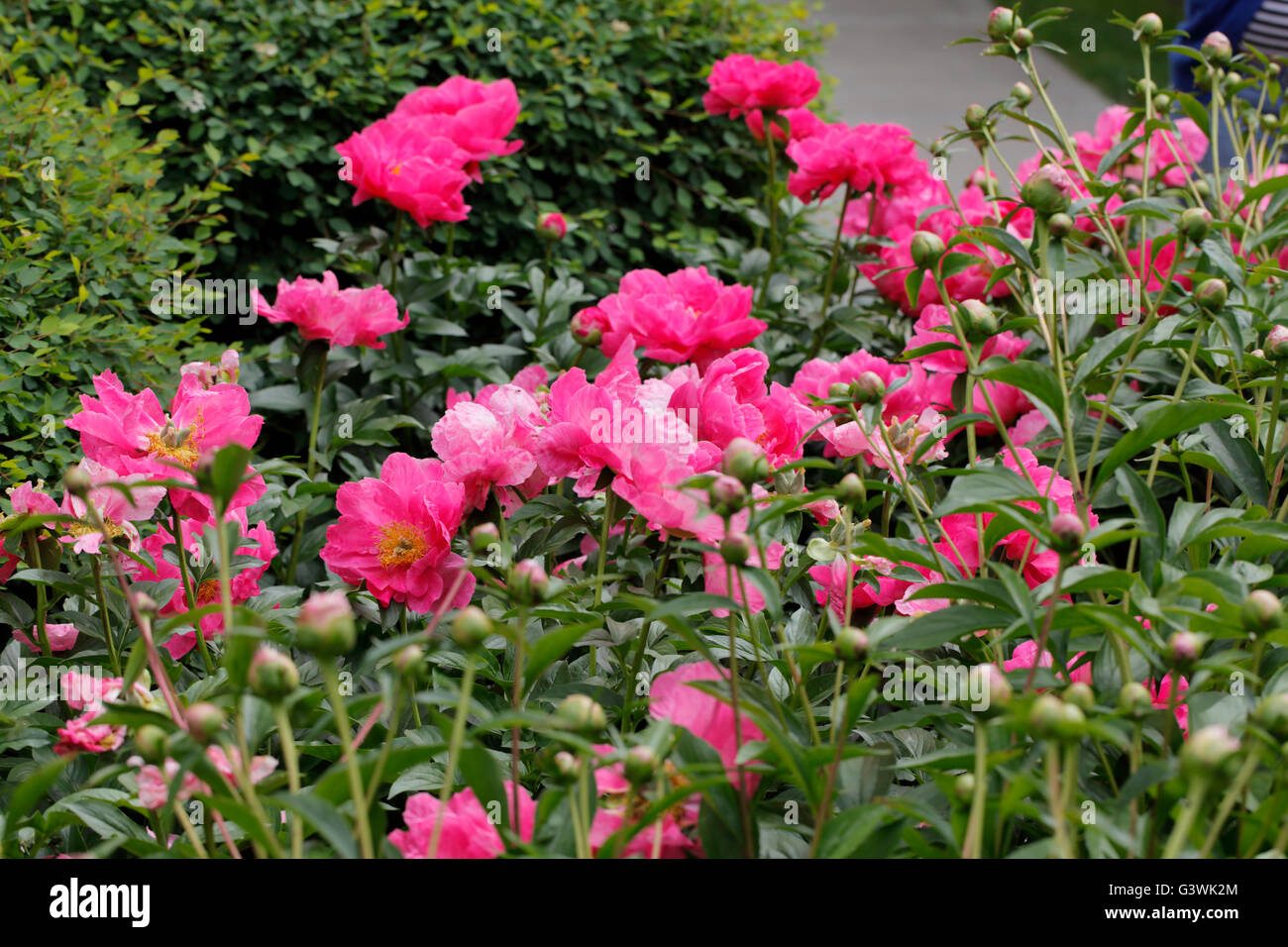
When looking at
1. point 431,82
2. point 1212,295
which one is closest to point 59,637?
point 1212,295

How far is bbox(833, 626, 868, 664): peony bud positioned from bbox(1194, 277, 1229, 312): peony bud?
0.46 meters

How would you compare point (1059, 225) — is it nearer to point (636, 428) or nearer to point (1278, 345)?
point (1278, 345)

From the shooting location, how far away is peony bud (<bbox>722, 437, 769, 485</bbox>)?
71 centimetres

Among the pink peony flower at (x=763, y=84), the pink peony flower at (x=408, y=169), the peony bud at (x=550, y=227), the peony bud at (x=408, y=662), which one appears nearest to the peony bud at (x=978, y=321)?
the peony bud at (x=408, y=662)

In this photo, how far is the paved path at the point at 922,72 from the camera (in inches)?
270

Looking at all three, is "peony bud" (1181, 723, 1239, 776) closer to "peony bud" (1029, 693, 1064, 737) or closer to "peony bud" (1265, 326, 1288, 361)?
"peony bud" (1029, 693, 1064, 737)

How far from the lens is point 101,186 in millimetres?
1655

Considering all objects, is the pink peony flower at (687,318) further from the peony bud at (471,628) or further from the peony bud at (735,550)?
the peony bud at (471,628)

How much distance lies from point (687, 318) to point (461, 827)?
32.0 inches

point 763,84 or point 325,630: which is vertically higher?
point 763,84

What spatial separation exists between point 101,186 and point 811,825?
4.70 feet

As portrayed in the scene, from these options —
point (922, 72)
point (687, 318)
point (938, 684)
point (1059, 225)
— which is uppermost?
point (922, 72)

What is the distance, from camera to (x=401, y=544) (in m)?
1.01
